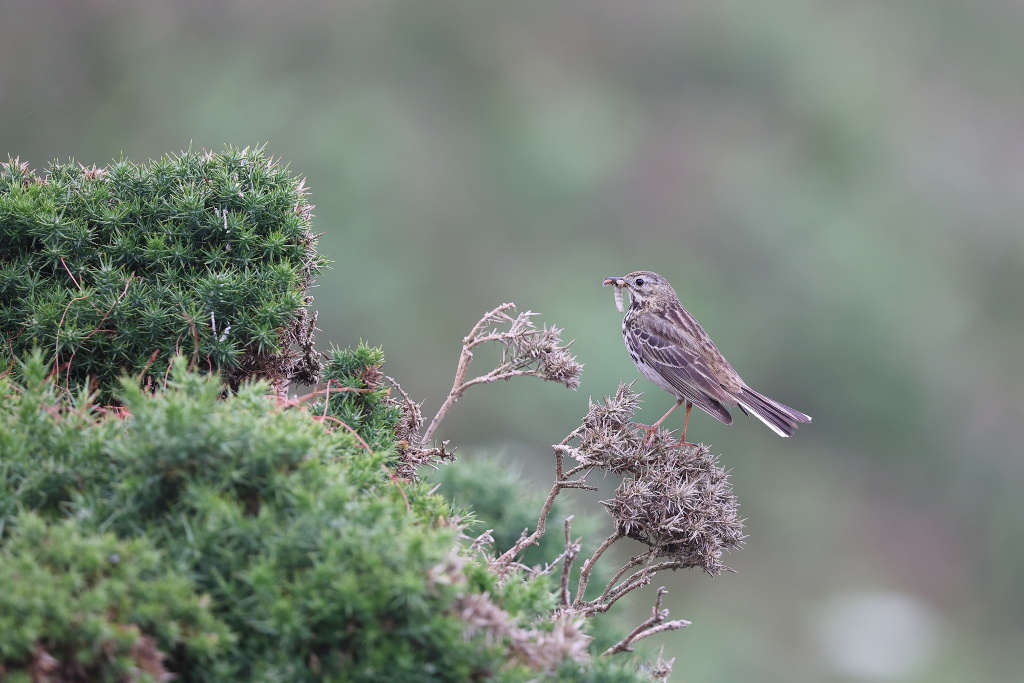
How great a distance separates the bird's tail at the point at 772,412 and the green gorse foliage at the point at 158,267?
2.66 meters

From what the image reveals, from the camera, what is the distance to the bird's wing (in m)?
5.38

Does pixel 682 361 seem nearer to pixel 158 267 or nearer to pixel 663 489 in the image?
pixel 663 489

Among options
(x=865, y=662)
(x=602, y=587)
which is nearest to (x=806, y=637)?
(x=865, y=662)

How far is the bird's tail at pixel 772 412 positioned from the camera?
5.18m

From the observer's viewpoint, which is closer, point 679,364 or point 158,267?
point 158,267

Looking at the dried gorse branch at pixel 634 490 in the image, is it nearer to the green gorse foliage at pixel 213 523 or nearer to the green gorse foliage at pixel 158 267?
the green gorse foliage at pixel 213 523

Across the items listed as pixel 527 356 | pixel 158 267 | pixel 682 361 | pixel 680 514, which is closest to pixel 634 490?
pixel 680 514

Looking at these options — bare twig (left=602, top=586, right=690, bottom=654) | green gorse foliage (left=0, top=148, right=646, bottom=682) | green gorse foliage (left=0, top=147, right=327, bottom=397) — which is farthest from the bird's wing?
green gorse foliage (left=0, top=147, right=327, bottom=397)

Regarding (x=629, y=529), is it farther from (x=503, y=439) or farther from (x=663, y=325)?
(x=503, y=439)

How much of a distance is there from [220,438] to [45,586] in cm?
65

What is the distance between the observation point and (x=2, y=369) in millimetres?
3961

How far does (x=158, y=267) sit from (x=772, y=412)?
3514 mm

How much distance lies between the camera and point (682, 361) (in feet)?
18.2

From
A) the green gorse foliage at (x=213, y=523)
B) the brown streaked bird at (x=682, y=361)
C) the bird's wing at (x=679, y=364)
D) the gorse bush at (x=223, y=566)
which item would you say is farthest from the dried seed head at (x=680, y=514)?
the bird's wing at (x=679, y=364)
